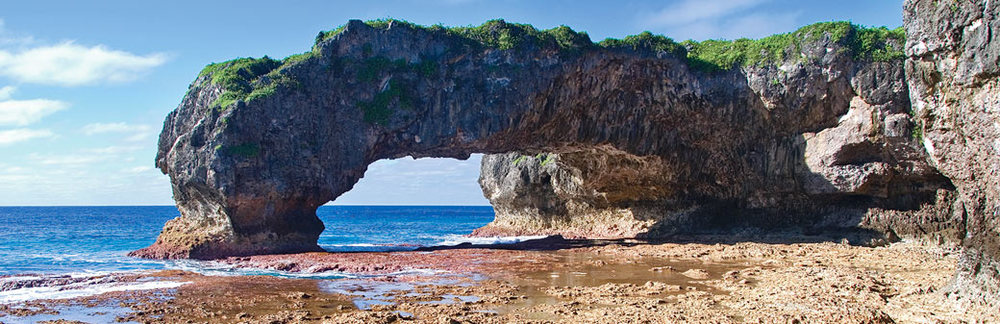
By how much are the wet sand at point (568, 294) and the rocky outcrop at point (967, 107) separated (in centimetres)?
67

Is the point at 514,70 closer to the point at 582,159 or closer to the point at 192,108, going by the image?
the point at 582,159

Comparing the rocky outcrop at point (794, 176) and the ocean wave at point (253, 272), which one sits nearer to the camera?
the ocean wave at point (253, 272)

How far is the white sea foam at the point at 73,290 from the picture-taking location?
11.6 m

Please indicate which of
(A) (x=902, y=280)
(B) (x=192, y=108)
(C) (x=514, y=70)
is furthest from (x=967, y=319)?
(B) (x=192, y=108)

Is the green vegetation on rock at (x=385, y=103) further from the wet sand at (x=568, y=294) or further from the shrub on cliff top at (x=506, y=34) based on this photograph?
the wet sand at (x=568, y=294)

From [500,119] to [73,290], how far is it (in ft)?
45.9

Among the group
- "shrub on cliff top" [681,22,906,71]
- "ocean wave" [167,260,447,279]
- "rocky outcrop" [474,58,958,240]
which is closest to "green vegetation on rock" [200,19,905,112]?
"shrub on cliff top" [681,22,906,71]

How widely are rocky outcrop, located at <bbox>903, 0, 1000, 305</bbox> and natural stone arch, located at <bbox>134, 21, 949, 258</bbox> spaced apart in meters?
12.6

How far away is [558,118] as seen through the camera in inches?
961

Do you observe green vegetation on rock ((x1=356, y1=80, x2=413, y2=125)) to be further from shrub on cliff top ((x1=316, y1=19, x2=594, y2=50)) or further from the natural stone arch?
shrub on cliff top ((x1=316, y1=19, x2=594, y2=50))

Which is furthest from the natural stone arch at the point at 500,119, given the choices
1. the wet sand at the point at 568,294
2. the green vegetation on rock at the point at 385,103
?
the wet sand at the point at 568,294

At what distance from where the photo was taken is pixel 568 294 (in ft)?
37.2

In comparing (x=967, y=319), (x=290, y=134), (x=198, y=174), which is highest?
(x=290, y=134)

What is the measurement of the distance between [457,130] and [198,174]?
8416 millimetres
